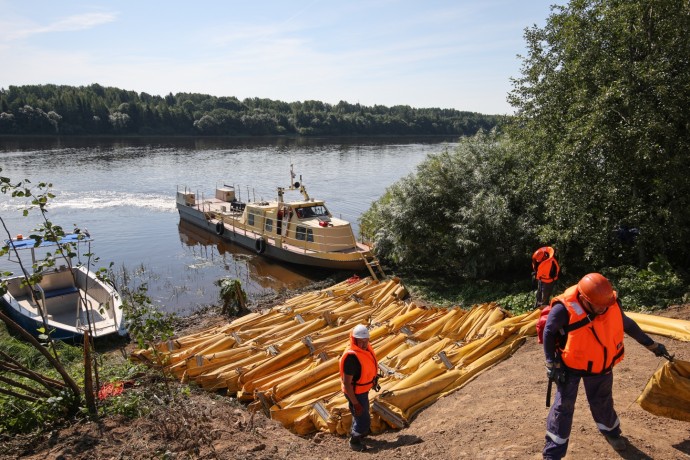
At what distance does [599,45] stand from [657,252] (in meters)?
5.84

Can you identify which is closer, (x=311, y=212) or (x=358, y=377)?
(x=358, y=377)

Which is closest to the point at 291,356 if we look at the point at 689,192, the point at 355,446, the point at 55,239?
the point at 355,446

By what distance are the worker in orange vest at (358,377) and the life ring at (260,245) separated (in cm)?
1756

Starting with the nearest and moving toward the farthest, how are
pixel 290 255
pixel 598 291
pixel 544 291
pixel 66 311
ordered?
pixel 598 291, pixel 544 291, pixel 66 311, pixel 290 255

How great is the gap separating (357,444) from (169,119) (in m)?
98.3

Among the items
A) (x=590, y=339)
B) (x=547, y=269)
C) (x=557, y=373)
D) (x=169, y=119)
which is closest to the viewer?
(x=590, y=339)

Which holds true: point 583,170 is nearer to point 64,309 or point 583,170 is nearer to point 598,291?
point 598,291

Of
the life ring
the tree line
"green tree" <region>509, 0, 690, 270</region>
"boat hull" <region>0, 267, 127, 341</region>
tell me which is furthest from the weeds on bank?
"boat hull" <region>0, 267, 127, 341</region>

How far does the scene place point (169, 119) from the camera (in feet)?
314

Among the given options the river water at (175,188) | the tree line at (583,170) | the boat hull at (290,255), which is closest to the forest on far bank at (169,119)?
the river water at (175,188)

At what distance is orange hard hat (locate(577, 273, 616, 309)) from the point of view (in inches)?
194

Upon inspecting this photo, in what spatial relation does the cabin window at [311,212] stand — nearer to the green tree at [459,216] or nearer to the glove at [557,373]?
the green tree at [459,216]

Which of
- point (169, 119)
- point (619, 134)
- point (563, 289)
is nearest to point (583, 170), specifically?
point (619, 134)

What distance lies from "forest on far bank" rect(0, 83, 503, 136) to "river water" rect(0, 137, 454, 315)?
16.7 ft
